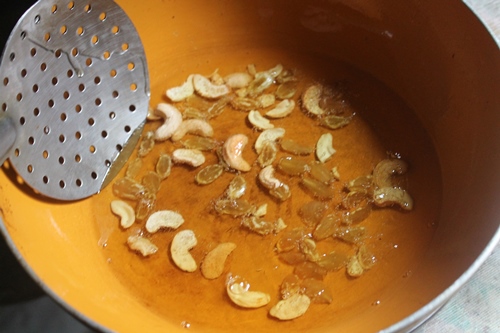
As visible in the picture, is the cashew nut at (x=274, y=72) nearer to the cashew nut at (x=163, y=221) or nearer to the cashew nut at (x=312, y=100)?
the cashew nut at (x=312, y=100)

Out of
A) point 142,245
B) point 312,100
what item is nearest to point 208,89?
point 312,100

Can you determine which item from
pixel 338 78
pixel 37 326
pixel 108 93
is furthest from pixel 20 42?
pixel 338 78

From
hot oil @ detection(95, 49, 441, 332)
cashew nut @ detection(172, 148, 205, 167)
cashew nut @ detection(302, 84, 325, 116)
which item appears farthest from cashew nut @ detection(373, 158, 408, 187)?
cashew nut @ detection(172, 148, 205, 167)

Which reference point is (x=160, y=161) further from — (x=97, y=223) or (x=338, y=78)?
(x=338, y=78)

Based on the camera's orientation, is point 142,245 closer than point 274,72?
Yes

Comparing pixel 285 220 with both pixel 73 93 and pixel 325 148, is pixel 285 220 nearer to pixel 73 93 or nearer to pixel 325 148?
pixel 325 148

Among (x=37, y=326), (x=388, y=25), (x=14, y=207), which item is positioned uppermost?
(x=388, y=25)
